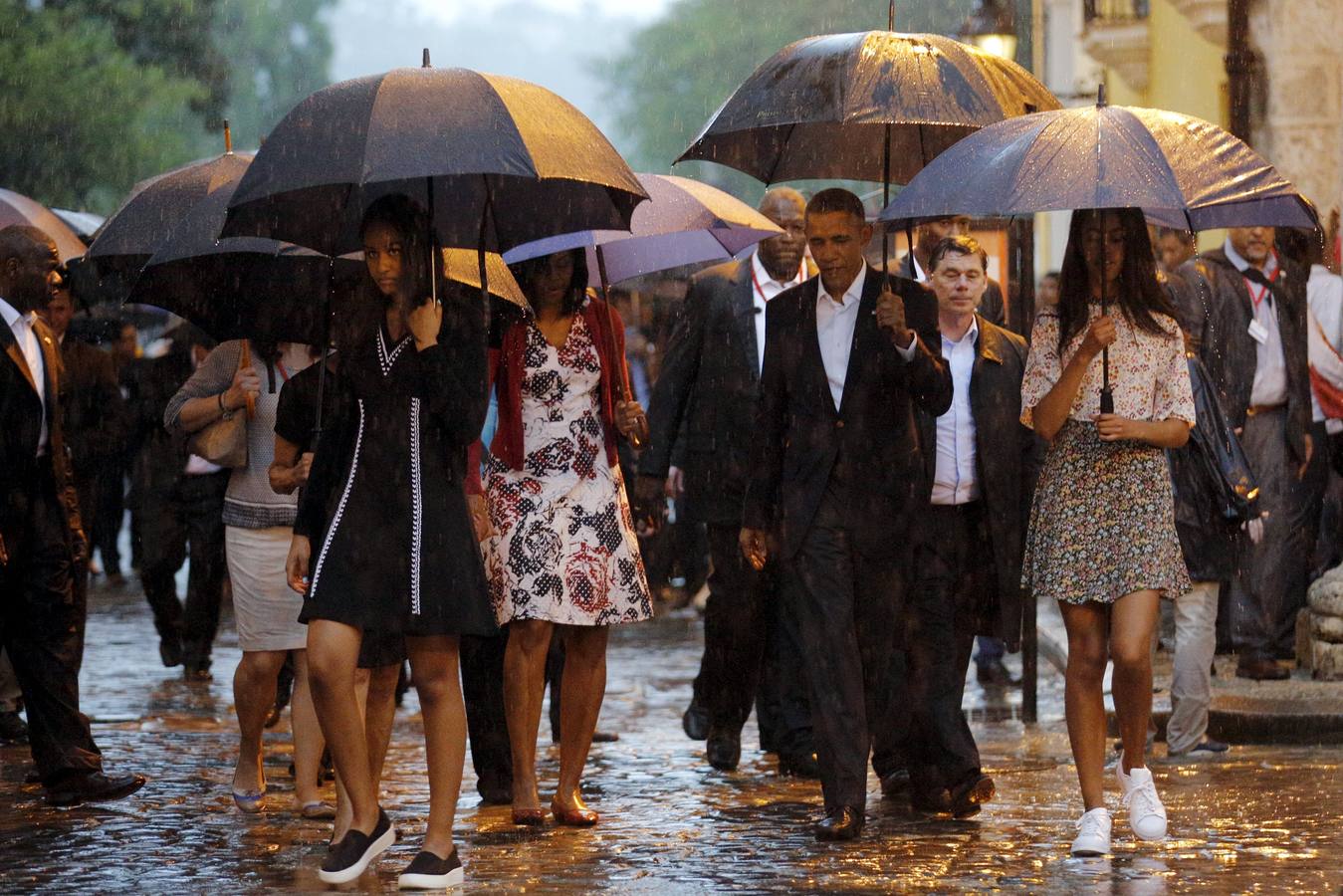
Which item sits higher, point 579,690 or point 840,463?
point 840,463

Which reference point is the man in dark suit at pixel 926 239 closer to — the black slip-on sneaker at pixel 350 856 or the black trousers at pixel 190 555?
the black slip-on sneaker at pixel 350 856

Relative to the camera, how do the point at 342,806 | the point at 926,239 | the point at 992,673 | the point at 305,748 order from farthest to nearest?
the point at 992,673, the point at 926,239, the point at 305,748, the point at 342,806

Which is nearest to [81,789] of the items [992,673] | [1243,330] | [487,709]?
[487,709]

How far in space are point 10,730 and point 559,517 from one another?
3.94 m

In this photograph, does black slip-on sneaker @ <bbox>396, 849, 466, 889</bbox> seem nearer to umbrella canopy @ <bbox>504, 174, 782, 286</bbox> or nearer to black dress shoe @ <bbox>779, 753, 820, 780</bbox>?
umbrella canopy @ <bbox>504, 174, 782, 286</bbox>

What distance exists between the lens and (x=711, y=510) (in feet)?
32.7

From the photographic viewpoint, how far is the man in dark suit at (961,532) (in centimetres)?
866

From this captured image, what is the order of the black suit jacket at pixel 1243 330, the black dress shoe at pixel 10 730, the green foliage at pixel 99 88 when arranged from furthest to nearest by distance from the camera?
the green foliage at pixel 99 88
the black suit jacket at pixel 1243 330
the black dress shoe at pixel 10 730

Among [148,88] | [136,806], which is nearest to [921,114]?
[136,806]

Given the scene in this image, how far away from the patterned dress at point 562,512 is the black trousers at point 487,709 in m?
0.74

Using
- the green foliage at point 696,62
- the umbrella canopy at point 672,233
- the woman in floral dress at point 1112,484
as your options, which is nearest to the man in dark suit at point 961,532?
the woman in floral dress at point 1112,484

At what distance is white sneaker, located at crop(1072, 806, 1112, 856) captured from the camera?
756 cm

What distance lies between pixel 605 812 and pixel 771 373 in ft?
5.81

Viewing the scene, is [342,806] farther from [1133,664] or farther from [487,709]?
[1133,664]
